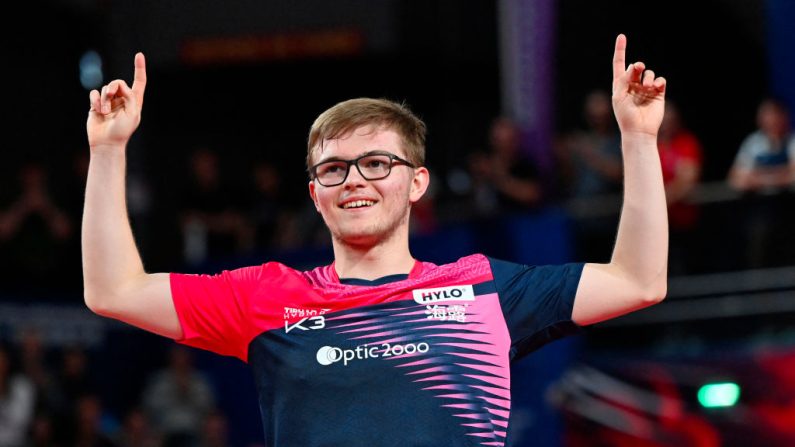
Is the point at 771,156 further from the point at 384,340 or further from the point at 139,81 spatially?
the point at 139,81

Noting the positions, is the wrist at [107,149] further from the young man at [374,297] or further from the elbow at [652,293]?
the elbow at [652,293]

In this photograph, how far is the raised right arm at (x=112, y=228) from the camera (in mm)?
3531

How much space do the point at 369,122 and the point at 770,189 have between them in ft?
20.6

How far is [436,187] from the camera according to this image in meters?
12.9

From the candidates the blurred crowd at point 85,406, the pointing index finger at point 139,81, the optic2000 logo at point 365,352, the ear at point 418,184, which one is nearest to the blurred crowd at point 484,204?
the blurred crowd at point 85,406

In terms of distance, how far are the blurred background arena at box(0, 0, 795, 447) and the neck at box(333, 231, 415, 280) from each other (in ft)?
17.6

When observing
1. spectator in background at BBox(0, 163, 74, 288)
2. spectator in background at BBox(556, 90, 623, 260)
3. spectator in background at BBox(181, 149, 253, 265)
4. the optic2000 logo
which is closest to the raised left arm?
the optic2000 logo

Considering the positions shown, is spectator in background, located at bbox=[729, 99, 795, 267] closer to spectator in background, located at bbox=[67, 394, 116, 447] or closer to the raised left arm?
spectator in background, located at bbox=[67, 394, 116, 447]

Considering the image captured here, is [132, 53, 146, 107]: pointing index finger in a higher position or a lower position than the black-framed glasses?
higher

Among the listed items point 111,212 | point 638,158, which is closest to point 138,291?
point 111,212

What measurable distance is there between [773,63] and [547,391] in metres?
3.23

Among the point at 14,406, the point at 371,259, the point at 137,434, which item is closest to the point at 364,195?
the point at 371,259

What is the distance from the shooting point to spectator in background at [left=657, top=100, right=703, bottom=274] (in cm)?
984

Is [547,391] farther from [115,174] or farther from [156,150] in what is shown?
[156,150]
